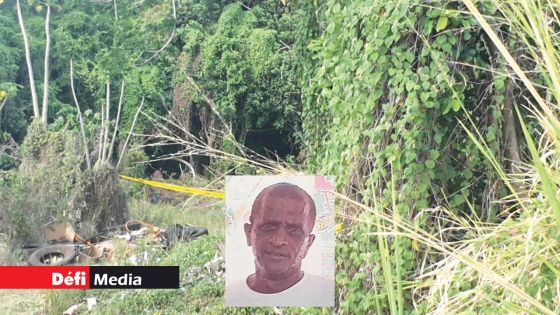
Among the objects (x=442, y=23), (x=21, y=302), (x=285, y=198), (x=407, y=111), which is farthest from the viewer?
(x=21, y=302)

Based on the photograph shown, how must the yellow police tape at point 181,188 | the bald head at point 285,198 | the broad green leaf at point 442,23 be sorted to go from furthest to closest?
the yellow police tape at point 181,188 → the bald head at point 285,198 → the broad green leaf at point 442,23

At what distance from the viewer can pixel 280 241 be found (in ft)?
12.2

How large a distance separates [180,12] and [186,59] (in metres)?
0.27

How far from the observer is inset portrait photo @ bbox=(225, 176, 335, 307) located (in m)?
3.65

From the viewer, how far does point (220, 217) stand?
3.88 meters

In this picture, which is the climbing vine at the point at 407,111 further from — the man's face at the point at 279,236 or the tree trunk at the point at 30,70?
the tree trunk at the point at 30,70

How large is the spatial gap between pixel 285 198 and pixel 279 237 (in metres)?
0.21

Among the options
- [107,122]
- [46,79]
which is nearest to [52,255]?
[107,122]

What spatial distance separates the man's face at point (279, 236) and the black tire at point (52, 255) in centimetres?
101

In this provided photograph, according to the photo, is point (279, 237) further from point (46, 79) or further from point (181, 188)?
point (46, 79)

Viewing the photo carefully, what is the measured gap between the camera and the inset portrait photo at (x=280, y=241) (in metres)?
3.65

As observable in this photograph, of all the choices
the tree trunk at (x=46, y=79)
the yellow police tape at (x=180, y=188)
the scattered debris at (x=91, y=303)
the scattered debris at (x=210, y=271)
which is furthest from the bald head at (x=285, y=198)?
the tree trunk at (x=46, y=79)

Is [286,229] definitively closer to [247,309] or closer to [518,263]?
[247,309]

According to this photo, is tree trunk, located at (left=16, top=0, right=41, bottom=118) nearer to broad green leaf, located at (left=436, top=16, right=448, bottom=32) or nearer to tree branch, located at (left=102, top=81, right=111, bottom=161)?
tree branch, located at (left=102, top=81, right=111, bottom=161)
